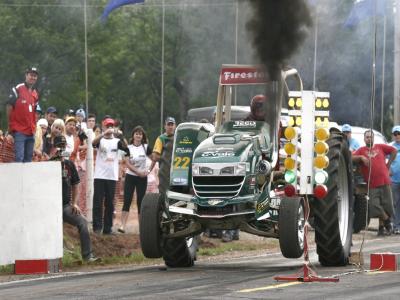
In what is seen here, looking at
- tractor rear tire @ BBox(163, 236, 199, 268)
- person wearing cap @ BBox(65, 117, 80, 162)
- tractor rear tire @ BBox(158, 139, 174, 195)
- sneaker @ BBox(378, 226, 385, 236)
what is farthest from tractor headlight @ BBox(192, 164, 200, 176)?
sneaker @ BBox(378, 226, 385, 236)

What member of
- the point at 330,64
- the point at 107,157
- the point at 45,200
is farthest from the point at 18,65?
the point at 45,200

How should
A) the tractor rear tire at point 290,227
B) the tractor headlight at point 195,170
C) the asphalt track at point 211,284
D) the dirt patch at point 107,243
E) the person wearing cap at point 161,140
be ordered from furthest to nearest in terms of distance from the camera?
the person wearing cap at point 161,140, the dirt patch at point 107,243, the tractor headlight at point 195,170, the tractor rear tire at point 290,227, the asphalt track at point 211,284

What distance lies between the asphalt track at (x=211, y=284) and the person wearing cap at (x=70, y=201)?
1.06m

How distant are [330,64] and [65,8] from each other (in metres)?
17.3

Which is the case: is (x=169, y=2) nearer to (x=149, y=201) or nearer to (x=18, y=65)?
(x=18, y=65)

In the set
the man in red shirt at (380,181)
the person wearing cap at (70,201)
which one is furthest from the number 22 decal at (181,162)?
the man in red shirt at (380,181)

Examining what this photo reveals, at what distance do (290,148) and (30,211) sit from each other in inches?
155

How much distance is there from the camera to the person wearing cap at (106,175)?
19.2m

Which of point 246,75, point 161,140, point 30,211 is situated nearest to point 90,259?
point 30,211

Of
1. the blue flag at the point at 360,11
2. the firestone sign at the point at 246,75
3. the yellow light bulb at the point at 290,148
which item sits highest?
the blue flag at the point at 360,11

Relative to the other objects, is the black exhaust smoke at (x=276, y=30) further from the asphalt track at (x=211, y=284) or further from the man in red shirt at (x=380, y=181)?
the man in red shirt at (x=380, y=181)

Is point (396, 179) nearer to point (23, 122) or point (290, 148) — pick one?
point (23, 122)

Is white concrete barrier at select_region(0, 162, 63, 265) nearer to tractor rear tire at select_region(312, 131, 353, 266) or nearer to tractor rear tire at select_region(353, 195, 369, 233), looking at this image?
tractor rear tire at select_region(312, 131, 353, 266)

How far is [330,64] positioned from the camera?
39.2 metres
